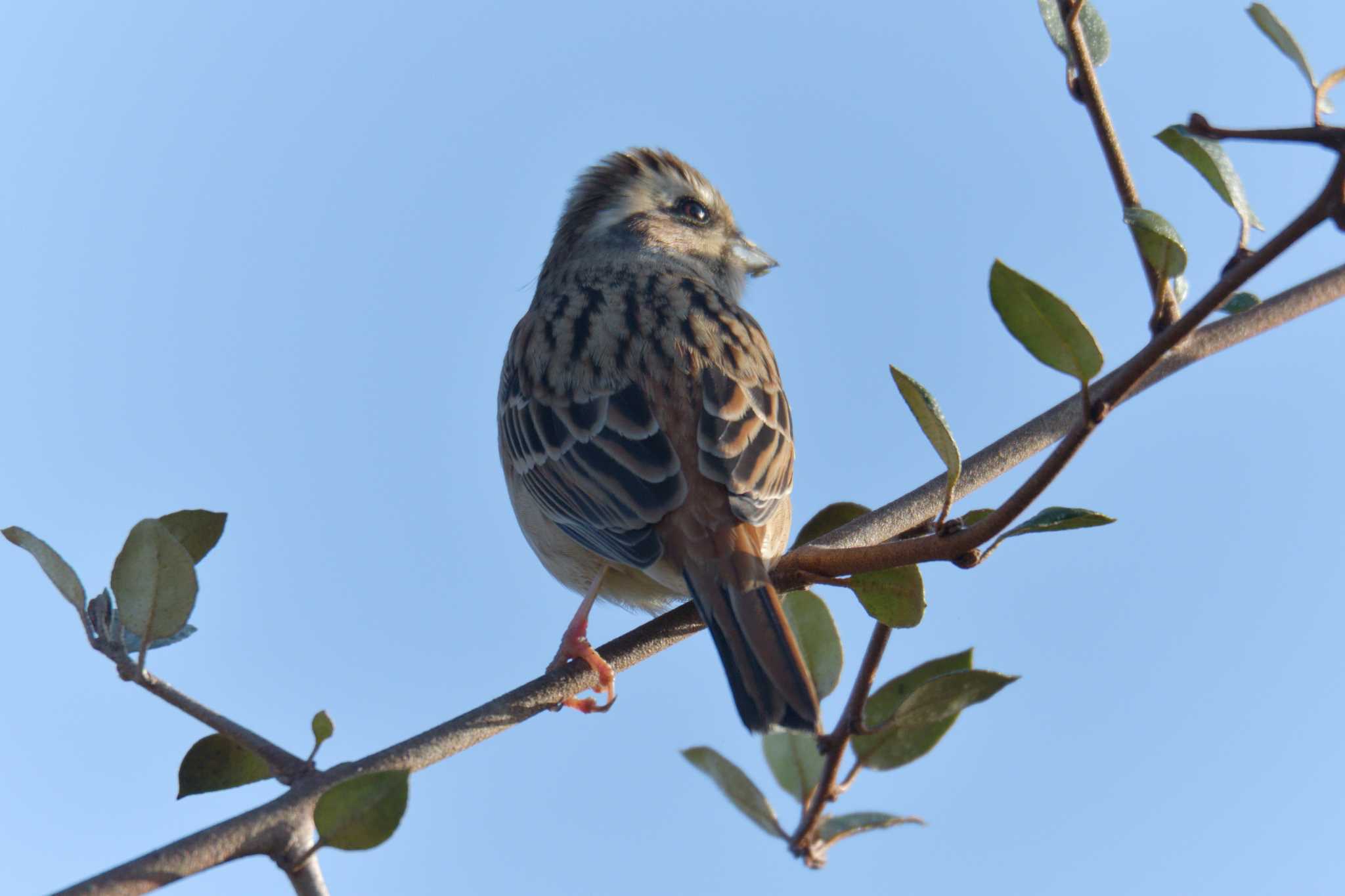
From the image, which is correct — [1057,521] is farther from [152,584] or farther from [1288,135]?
[152,584]

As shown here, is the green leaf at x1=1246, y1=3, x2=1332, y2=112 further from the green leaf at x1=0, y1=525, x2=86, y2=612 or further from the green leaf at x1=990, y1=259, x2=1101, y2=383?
the green leaf at x1=0, y1=525, x2=86, y2=612

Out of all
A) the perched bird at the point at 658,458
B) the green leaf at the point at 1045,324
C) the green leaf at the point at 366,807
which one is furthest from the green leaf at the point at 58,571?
the green leaf at the point at 1045,324

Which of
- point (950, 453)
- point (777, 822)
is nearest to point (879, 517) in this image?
point (950, 453)

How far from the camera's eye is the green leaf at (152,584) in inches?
103

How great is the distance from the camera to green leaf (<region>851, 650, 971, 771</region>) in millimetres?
2305

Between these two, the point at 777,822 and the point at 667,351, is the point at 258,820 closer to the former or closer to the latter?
the point at 777,822

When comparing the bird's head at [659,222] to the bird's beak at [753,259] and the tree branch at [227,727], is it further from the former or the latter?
the tree branch at [227,727]

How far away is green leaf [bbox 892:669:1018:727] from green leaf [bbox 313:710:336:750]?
3.56 ft

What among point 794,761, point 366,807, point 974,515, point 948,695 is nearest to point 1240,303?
point 974,515

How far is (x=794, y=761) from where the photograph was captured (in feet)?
7.61

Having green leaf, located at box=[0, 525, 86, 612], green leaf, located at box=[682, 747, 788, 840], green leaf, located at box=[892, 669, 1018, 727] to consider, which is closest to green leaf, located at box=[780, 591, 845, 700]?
green leaf, located at box=[892, 669, 1018, 727]

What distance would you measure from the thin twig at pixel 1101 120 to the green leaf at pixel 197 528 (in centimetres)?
195

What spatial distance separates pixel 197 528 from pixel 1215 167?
2251mm

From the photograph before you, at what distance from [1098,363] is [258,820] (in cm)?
173
